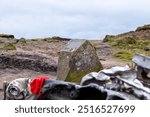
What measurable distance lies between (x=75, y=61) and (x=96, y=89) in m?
3.14

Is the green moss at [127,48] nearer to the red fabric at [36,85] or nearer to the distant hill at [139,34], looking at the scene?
the distant hill at [139,34]

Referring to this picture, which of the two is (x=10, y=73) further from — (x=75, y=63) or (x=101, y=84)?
(x=101, y=84)

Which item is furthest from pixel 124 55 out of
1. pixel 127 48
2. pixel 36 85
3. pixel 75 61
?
pixel 36 85

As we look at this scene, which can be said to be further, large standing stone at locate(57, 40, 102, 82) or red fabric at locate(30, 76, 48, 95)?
large standing stone at locate(57, 40, 102, 82)

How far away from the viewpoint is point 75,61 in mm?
12477

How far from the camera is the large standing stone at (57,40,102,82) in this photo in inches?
482

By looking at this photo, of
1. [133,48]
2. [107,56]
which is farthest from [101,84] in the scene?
[133,48]

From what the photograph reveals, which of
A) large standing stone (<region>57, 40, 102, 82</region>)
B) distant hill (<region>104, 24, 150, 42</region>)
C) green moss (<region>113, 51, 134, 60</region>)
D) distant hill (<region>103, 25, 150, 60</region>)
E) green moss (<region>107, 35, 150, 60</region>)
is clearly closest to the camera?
large standing stone (<region>57, 40, 102, 82</region>)

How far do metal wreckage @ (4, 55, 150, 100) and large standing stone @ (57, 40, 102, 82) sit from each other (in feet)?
6.96

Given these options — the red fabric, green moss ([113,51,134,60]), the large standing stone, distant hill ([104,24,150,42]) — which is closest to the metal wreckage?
the red fabric

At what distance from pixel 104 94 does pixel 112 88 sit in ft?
0.63

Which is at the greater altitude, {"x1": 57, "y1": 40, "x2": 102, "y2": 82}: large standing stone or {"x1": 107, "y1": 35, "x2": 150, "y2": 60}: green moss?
{"x1": 57, "y1": 40, "x2": 102, "y2": 82}: large standing stone

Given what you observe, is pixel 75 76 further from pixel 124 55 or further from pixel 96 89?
pixel 124 55

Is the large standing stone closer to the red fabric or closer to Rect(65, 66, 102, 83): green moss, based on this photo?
Rect(65, 66, 102, 83): green moss
